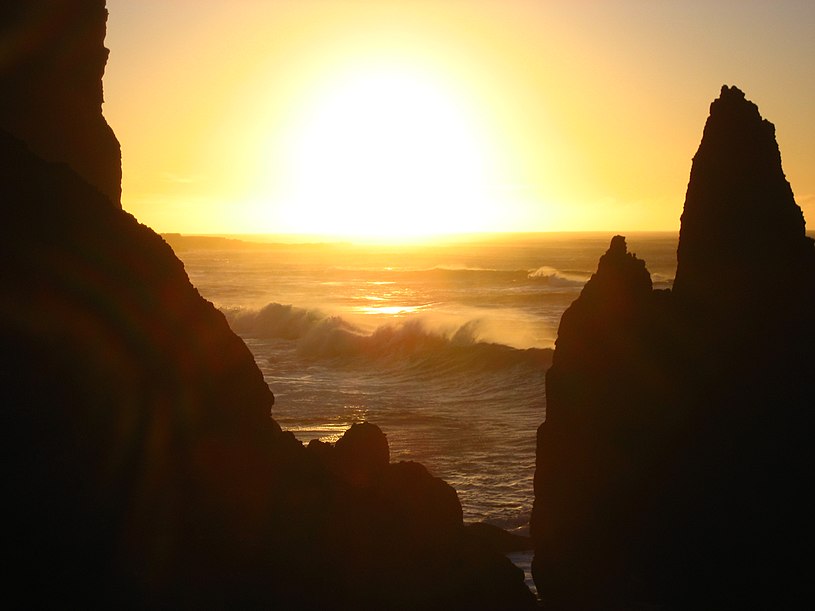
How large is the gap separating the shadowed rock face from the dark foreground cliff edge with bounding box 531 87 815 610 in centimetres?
907

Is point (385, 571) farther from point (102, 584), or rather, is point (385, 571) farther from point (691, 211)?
point (691, 211)

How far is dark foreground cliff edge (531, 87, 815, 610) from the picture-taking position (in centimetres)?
1329

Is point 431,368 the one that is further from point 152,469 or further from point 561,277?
point 561,277

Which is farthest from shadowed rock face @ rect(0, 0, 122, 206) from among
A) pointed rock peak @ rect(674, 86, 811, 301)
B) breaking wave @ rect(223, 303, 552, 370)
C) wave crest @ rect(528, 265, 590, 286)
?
wave crest @ rect(528, 265, 590, 286)

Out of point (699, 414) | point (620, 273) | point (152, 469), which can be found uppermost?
point (620, 273)

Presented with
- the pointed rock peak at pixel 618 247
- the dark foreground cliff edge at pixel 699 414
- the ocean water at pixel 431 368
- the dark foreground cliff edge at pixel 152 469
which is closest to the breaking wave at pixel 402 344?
the ocean water at pixel 431 368

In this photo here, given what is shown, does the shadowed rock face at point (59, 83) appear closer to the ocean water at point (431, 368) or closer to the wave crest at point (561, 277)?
the ocean water at point (431, 368)

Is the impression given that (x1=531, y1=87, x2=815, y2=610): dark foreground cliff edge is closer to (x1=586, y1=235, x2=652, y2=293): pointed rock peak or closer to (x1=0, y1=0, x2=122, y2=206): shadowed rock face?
(x1=586, y1=235, x2=652, y2=293): pointed rock peak

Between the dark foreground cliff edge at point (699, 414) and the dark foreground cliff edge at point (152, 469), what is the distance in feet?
5.91

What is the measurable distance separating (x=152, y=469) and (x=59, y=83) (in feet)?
27.6

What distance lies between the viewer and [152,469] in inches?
437

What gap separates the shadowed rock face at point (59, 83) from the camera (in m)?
15.1

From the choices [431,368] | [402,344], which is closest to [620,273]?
[431,368]

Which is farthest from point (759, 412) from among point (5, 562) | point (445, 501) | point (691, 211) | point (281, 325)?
point (281, 325)
